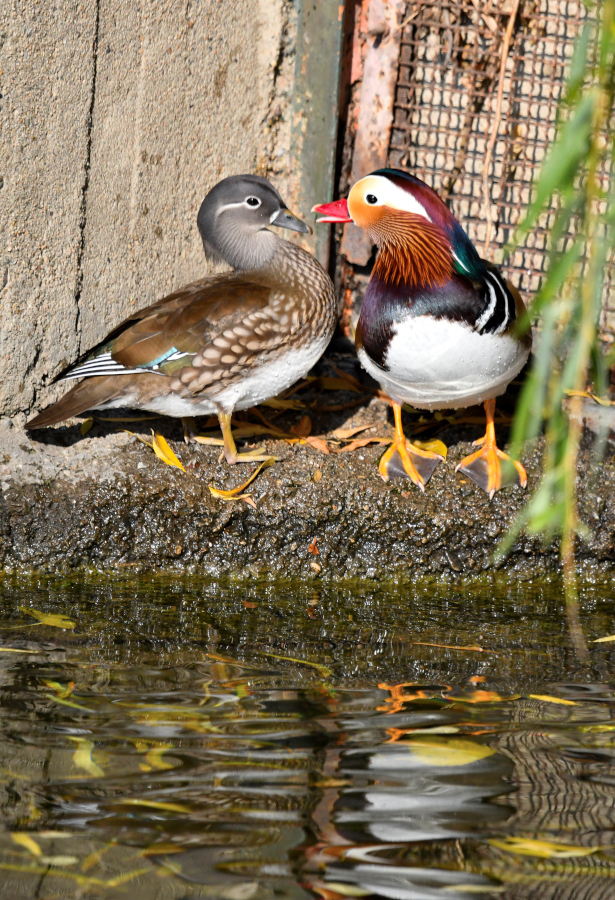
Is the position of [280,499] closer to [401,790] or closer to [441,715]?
[441,715]

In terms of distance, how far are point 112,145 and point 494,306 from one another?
1.46 m

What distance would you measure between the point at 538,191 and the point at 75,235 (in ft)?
8.22

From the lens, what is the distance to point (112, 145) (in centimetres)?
348

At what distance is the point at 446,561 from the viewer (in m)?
3.42

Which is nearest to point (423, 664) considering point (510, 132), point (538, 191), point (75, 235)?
point (538, 191)

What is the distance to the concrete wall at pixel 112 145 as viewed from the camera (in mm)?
3104

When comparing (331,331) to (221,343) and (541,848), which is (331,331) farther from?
(541,848)

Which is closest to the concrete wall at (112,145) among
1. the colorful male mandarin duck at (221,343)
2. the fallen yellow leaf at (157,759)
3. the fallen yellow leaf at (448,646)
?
the colorful male mandarin duck at (221,343)

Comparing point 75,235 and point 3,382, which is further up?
point 75,235

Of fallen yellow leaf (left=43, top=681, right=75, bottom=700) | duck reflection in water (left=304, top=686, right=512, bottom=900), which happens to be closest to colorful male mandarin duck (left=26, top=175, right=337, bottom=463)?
fallen yellow leaf (left=43, top=681, right=75, bottom=700)

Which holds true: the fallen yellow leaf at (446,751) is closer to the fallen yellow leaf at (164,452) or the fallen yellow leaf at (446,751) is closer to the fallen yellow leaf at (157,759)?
the fallen yellow leaf at (157,759)

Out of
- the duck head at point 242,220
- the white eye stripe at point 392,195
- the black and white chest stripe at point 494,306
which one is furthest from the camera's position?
the duck head at point 242,220

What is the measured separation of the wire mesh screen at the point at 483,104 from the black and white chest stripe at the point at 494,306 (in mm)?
968

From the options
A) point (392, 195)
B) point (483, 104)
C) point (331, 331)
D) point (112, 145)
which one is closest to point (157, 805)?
point (331, 331)
